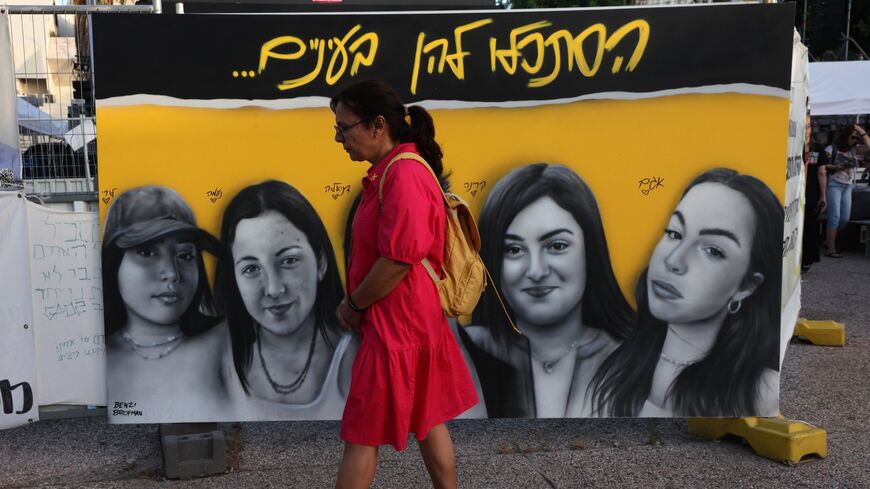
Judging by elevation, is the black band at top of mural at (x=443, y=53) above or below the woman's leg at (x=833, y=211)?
above

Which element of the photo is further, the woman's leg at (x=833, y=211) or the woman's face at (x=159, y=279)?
the woman's leg at (x=833, y=211)

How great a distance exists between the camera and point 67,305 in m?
4.23

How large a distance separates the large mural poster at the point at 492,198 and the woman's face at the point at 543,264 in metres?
0.01

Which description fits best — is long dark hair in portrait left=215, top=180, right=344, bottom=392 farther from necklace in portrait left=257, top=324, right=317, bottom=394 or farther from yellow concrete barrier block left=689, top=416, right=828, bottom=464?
yellow concrete barrier block left=689, top=416, right=828, bottom=464

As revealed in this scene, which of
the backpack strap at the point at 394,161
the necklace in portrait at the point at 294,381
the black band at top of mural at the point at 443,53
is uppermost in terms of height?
the black band at top of mural at the point at 443,53

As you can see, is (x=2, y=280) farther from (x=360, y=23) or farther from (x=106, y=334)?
(x=360, y=23)

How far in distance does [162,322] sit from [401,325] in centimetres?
185

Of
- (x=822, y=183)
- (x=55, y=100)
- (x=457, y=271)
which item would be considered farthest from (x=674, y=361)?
(x=822, y=183)

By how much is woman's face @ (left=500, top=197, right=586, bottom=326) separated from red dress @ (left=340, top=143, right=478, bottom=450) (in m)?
1.31

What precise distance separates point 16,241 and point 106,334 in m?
0.62

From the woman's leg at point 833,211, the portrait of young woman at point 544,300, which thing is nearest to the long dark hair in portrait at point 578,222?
the portrait of young woman at point 544,300

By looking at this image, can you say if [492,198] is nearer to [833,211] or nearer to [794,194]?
[794,194]

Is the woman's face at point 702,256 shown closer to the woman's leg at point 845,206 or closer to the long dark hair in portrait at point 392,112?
the long dark hair in portrait at point 392,112

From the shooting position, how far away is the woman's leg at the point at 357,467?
9.07ft
